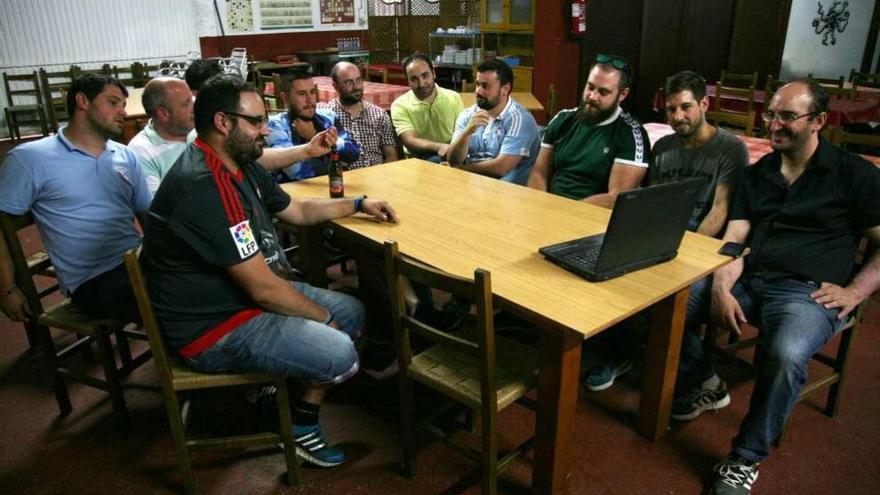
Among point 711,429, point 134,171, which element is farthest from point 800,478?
point 134,171

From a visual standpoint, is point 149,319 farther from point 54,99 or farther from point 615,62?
point 54,99

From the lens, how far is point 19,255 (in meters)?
2.00

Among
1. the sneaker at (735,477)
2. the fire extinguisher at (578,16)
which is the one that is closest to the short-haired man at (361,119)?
the sneaker at (735,477)

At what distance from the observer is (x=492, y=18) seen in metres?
7.52

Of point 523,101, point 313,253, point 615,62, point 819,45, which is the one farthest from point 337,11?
point 313,253

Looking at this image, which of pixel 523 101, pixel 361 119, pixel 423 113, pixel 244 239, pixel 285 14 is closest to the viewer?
pixel 244 239

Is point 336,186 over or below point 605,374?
over

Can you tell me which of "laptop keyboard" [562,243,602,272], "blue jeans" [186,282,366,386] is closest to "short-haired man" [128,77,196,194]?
"blue jeans" [186,282,366,386]

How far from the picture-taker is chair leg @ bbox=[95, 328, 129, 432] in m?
2.01

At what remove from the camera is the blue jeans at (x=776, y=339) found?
69.9 inches

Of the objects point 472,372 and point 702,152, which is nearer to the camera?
point 472,372

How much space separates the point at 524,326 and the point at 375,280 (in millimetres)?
714

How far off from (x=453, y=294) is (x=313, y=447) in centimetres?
78

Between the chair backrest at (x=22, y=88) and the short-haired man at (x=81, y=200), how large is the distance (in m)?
5.28
